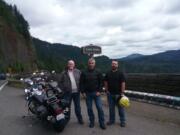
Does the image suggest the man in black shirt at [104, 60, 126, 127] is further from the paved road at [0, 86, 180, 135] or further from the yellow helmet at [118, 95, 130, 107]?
the paved road at [0, 86, 180, 135]

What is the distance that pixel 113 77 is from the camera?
10.4m

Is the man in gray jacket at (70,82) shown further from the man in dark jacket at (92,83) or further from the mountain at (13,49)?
the mountain at (13,49)

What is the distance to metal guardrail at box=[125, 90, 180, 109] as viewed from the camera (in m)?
12.9

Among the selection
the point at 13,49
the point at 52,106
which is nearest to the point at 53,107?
the point at 52,106

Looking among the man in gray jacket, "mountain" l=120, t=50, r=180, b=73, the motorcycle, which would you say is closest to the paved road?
the motorcycle

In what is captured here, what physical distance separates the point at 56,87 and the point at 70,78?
0.47 m

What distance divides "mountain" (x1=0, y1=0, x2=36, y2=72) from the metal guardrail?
60982 millimetres

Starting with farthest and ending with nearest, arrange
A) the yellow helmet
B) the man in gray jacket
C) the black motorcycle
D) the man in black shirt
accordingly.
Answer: the man in gray jacket < the man in black shirt < the yellow helmet < the black motorcycle

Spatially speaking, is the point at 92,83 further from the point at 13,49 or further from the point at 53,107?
the point at 13,49

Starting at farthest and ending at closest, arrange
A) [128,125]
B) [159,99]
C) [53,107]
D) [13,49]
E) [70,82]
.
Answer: [13,49] → [159,99] → [70,82] → [128,125] → [53,107]

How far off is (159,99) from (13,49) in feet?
245

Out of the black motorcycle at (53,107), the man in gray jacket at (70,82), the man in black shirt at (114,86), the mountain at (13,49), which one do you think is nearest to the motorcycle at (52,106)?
the black motorcycle at (53,107)

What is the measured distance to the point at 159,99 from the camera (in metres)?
14.1

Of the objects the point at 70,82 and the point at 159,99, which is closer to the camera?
the point at 70,82
